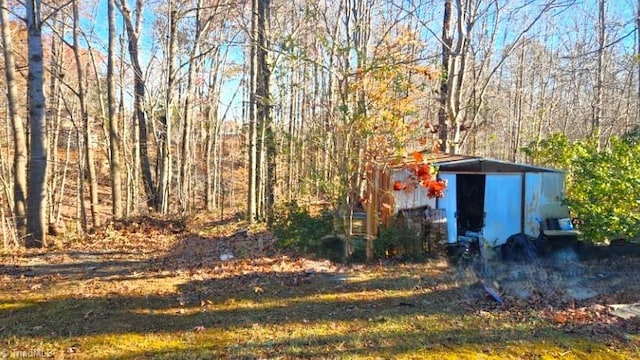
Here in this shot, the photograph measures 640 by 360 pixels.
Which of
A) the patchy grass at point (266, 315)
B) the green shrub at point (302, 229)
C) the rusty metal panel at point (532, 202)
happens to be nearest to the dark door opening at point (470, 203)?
the rusty metal panel at point (532, 202)

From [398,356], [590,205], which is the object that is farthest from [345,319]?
[590,205]

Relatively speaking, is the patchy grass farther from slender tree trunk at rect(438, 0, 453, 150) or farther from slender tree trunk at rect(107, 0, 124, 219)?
slender tree trunk at rect(438, 0, 453, 150)

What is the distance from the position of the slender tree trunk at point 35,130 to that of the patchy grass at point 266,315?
850 millimetres

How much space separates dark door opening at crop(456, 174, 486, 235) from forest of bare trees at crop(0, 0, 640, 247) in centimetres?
121

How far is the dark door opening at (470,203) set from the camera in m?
10.0

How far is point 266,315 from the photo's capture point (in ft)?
14.6

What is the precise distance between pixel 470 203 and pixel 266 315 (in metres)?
7.54

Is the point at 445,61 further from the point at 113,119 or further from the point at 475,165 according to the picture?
the point at 113,119

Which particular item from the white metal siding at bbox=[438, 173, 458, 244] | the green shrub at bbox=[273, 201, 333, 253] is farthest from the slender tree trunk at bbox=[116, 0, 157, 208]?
the white metal siding at bbox=[438, 173, 458, 244]

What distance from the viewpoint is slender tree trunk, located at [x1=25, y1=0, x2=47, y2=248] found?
730 centimetres

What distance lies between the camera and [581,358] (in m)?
3.60

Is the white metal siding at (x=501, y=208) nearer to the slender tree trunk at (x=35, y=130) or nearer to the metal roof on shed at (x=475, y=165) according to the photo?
the metal roof on shed at (x=475, y=165)

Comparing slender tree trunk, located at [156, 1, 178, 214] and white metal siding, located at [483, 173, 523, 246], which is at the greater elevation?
slender tree trunk, located at [156, 1, 178, 214]

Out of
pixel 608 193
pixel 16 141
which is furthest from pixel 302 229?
pixel 16 141
